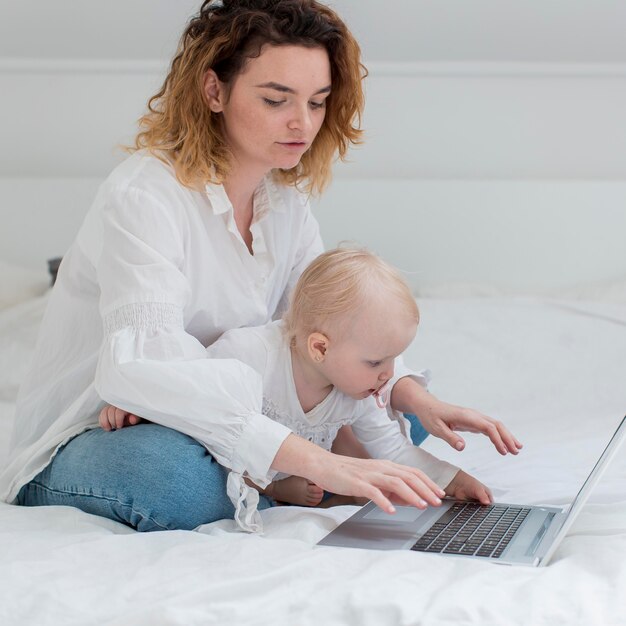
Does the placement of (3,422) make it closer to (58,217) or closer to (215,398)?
(215,398)

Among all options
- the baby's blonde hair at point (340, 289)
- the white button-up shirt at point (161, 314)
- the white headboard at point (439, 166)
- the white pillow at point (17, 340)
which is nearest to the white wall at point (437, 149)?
the white headboard at point (439, 166)

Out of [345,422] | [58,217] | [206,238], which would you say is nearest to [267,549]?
[345,422]

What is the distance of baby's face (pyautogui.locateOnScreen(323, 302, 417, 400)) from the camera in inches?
57.5

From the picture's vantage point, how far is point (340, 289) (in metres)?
1.47

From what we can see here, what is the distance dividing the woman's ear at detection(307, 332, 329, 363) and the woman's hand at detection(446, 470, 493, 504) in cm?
27

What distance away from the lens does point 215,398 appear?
1358 mm

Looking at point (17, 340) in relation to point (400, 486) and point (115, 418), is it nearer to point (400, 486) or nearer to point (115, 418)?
point (115, 418)

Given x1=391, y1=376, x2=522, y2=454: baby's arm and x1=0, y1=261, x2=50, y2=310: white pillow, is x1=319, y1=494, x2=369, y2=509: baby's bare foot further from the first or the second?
x1=0, y1=261, x2=50, y2=310: white pillow

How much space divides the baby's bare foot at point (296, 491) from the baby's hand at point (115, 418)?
9.7 inches

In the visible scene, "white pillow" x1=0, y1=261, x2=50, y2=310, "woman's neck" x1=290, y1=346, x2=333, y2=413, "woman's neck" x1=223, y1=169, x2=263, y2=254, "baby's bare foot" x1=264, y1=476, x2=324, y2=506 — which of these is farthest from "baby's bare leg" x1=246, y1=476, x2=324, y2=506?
"white pillow" x1=0, y1=261, x2=50, y2=310

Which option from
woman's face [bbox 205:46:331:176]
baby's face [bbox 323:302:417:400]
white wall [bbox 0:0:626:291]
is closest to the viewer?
baby's face [bbox 323:302:417:400]

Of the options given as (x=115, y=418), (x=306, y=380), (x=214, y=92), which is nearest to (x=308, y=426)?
(x=306, y=380)

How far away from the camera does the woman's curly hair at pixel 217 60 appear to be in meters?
1.58

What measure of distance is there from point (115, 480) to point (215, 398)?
6.9 inches
